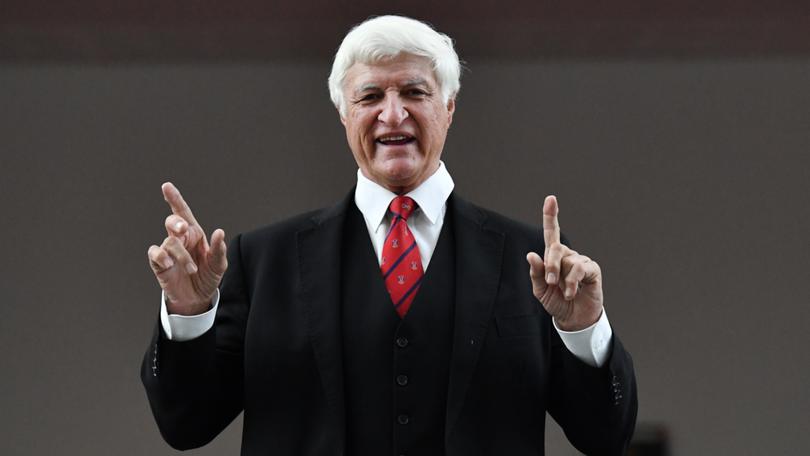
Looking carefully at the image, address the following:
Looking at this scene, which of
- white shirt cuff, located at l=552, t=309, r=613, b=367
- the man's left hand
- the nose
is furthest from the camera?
the nose

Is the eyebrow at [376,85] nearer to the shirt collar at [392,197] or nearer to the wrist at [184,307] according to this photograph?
the shirt collar at [392,197]

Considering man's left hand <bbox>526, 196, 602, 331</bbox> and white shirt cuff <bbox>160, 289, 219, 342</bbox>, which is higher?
man's left hand <bbox>526, 196, 602, 331</bbox>

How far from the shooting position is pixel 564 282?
1.91 m

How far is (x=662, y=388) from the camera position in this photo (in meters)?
4.47

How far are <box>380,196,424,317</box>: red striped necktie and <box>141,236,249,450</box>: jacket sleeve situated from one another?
0.86 ft

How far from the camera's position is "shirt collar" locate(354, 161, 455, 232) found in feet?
7.14

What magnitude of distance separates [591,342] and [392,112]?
0.51 metres

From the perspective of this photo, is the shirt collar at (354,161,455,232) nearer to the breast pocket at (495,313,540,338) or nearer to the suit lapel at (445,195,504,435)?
the suit lapel at (445,195,504,435)

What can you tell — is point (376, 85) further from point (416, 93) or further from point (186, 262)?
point (186, 262)

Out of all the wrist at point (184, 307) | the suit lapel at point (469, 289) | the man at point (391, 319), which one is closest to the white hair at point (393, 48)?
the man at point (391, 319)

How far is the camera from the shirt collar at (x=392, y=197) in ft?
7.14

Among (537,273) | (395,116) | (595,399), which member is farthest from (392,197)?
(595,399)

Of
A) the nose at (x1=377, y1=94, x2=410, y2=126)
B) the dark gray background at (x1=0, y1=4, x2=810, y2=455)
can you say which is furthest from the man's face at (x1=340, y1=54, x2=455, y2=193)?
the dark gray background at (x1=0, y1=4, x2=810, y2=455)

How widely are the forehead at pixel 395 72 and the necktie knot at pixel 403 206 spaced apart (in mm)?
200
